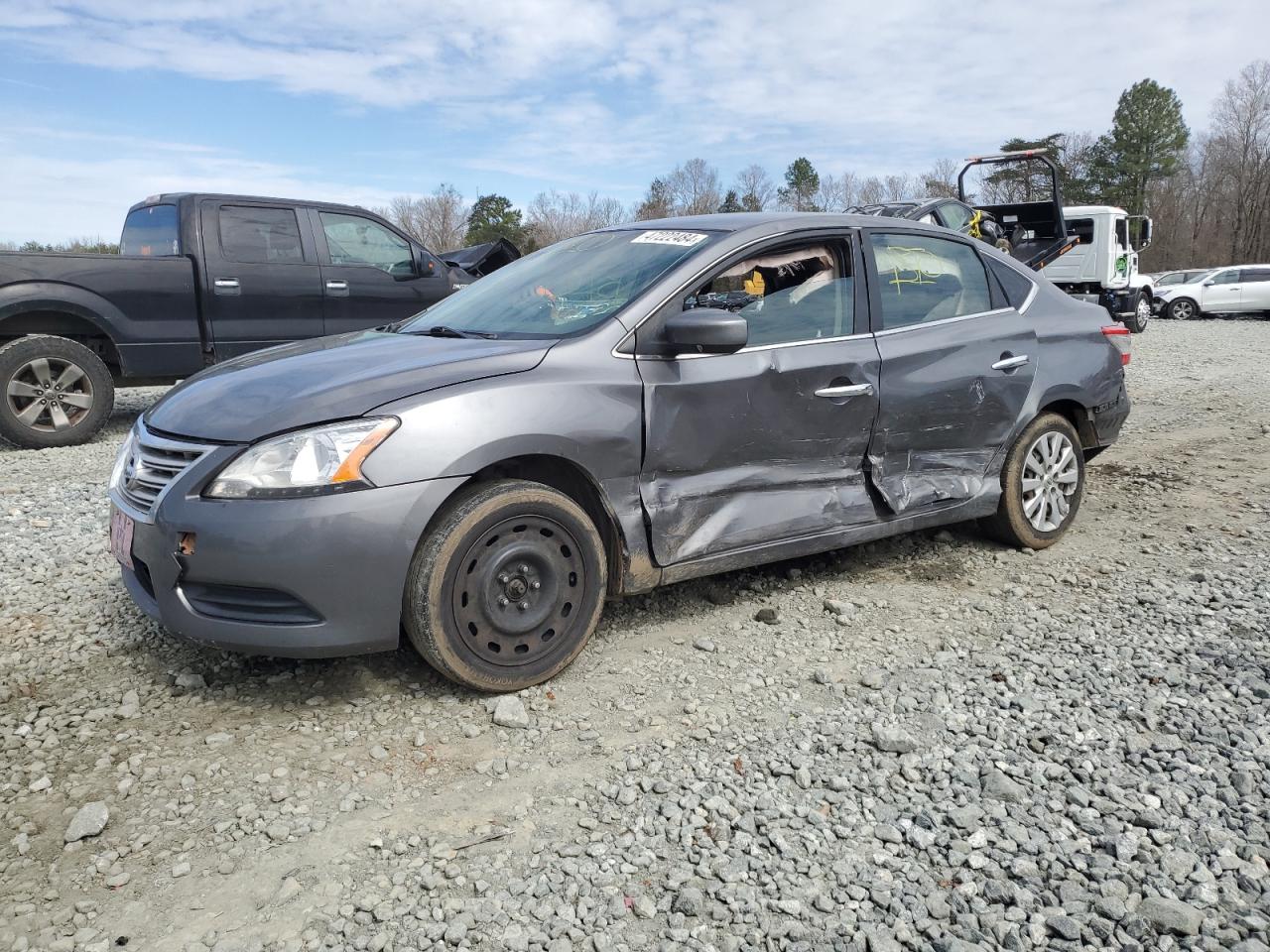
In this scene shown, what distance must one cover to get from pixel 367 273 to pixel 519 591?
21.0ft

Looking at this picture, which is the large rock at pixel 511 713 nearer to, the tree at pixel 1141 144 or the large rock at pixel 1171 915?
the large rock at pixel 1171 915

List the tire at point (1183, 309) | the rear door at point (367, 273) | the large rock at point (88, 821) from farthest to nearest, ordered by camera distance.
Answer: the tire at point (1183, 309)
the rear door at point (367, 273)
the large rock at point (88, 821)

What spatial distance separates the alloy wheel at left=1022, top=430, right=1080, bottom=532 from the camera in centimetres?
483

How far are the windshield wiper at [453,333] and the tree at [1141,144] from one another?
193 ft

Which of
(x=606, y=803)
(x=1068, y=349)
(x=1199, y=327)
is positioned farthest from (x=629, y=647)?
(x=1199, y=327)

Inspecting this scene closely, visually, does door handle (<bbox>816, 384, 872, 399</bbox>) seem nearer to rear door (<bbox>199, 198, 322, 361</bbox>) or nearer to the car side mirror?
the car side mirror

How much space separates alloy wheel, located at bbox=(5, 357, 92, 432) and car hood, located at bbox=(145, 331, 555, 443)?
183 inches

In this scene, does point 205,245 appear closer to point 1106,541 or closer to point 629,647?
point 629,647

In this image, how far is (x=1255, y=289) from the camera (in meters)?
24.5

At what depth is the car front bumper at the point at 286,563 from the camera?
9.45ft

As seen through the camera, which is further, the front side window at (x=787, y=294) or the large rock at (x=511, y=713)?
the front side window at (x=787, y=294)

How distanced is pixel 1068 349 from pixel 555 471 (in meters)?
3.00

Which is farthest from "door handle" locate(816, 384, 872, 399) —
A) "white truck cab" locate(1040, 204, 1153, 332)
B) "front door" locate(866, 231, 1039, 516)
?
"white truck cab" locate(1040, 204, 1153, 332)

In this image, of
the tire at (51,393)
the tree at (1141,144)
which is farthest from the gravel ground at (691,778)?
the tree at (1141,144)
